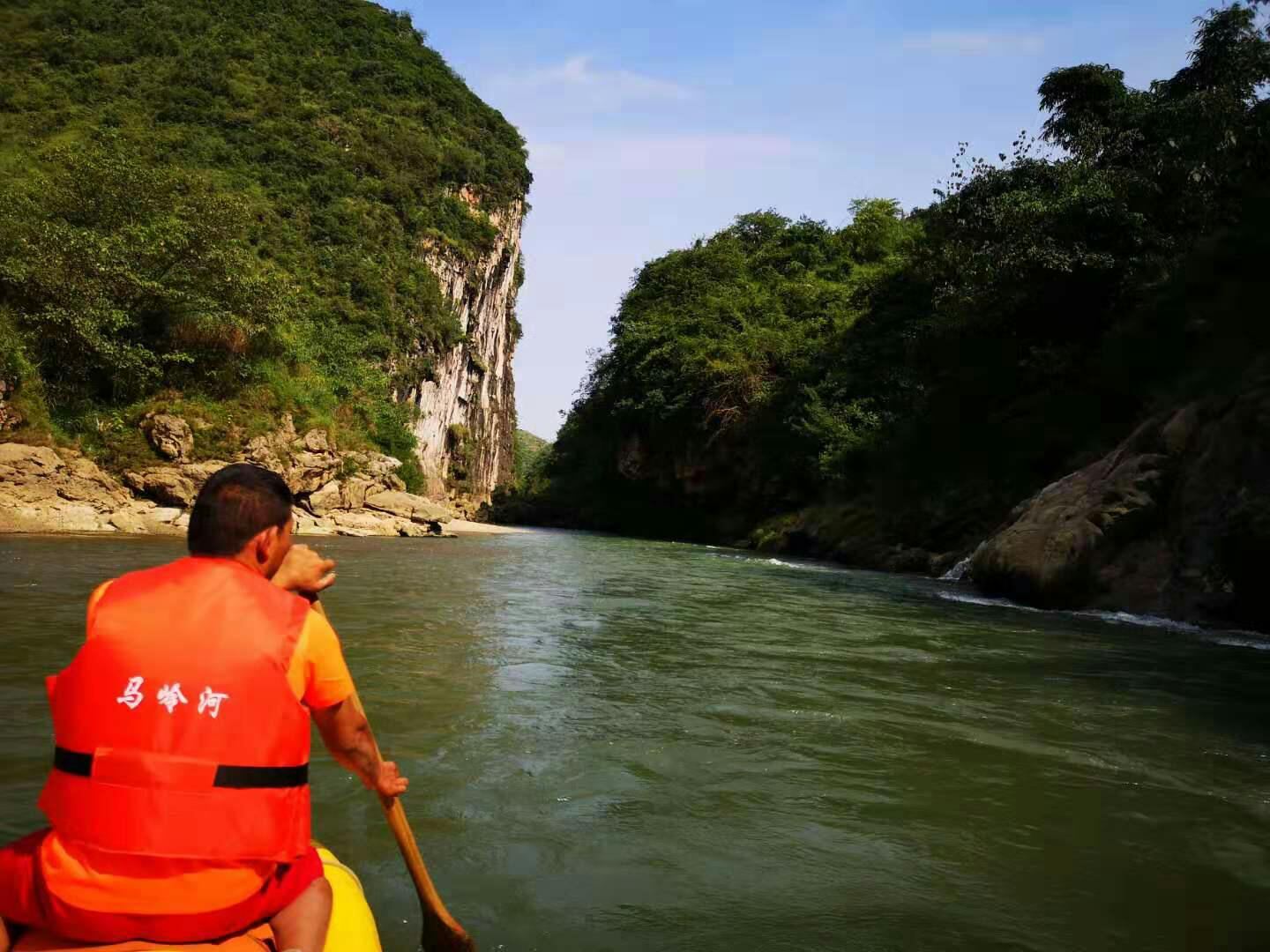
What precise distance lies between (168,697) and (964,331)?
20685mm

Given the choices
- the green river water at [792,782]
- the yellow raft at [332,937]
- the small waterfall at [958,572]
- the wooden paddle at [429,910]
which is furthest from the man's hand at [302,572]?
the small waterfall at [958,572]

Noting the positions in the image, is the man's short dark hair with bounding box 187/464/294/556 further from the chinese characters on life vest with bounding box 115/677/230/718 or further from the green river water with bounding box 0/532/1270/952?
the green river water with bounding box 0/532/1270/952

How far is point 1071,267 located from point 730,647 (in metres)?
13.5

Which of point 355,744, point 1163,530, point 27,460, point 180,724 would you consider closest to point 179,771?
point 180,724

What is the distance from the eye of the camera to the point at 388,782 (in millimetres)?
2398

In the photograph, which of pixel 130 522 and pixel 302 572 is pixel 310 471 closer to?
pixel 130 522

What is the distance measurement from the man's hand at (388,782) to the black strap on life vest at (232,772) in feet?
1.61

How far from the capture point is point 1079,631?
9594mm

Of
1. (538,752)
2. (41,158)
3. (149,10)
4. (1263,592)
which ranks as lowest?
(538,752)

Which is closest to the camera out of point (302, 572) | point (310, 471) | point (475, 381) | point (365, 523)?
point (302, 572)

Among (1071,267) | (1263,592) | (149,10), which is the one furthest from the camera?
(149,10)

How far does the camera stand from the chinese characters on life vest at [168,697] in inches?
69.0

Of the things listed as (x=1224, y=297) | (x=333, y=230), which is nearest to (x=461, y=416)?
(x=333, y=230)

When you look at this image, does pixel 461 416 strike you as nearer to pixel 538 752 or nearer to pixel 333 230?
pixel 333 230
